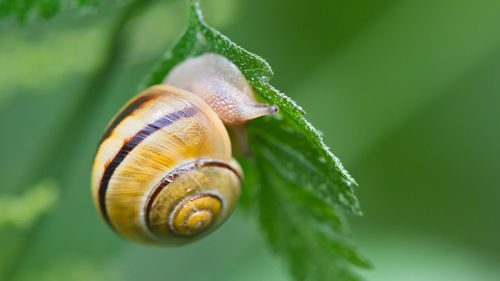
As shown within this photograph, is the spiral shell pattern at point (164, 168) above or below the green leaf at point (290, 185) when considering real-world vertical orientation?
below

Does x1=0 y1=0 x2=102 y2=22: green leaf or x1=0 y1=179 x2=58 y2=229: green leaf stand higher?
x1=0 y1=0 x2=102 y2=22: green leaf

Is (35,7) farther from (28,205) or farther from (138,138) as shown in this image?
(28,205)

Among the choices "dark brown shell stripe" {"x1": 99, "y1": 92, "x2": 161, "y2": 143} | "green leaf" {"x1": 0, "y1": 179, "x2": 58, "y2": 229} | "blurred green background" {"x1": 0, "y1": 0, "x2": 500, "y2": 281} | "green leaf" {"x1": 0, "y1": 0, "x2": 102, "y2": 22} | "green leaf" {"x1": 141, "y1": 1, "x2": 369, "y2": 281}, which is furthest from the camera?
"blurred green background" {"x1": 0, "y1": 0, "x2": 500, "y2": 281}

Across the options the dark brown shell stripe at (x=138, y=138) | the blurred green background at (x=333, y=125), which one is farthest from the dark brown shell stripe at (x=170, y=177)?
the blurred green background at (x=333, y=125)

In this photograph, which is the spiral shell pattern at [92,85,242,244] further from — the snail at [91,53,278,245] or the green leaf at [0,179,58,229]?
the green leaf at [0,179,58,229]

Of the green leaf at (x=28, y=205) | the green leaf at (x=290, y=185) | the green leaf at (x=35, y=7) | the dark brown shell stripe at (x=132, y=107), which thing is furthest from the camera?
the green leaf at (x=28, y=205)

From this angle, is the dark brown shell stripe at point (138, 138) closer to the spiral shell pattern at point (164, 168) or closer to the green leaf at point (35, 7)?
the spiral shell pattern at point (164, 168)

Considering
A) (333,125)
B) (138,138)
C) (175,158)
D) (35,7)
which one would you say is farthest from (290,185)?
(333,125)

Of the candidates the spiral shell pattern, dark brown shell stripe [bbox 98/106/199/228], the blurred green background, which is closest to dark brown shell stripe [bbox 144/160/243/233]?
the spiral shell pattern
